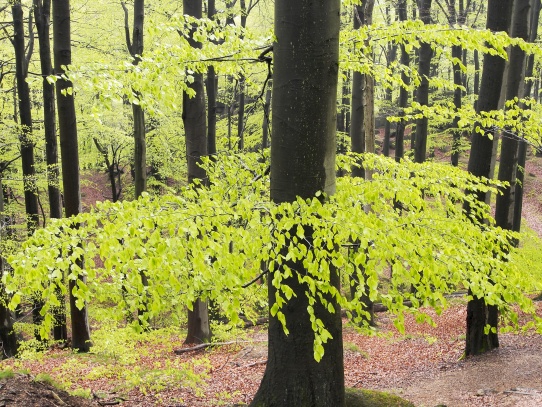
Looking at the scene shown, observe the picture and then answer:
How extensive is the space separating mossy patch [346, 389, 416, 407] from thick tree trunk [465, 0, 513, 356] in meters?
2.00

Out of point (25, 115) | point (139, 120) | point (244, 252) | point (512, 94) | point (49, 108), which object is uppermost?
point (512, 94)

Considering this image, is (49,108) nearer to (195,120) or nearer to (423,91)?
(195,120)

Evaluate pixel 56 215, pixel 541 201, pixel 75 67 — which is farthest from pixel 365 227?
pixel 541 201

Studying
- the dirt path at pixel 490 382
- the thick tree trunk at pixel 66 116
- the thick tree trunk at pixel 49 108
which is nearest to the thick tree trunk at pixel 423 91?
the dirt path at pixel 490 382

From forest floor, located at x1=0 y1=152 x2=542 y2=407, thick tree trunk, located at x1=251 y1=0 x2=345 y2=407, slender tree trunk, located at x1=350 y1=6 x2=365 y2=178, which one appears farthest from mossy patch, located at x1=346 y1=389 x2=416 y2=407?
slender tree trunk, located at x1=350 y1=6 x2=365 y2=178

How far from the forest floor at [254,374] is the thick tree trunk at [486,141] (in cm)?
28

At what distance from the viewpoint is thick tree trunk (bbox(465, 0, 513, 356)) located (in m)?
7.12

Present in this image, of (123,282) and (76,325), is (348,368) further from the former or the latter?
(123,282)

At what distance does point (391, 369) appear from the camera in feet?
30.5

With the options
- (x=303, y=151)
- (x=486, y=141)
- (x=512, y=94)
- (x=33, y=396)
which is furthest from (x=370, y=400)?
(x=512, y=94)

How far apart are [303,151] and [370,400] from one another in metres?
3.29

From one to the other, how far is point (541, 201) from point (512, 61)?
2196cm

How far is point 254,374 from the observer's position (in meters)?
9.02

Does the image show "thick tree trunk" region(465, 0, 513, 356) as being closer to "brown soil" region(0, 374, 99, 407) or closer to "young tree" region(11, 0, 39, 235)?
"brown soil" region(0, 374, 99, 407)
